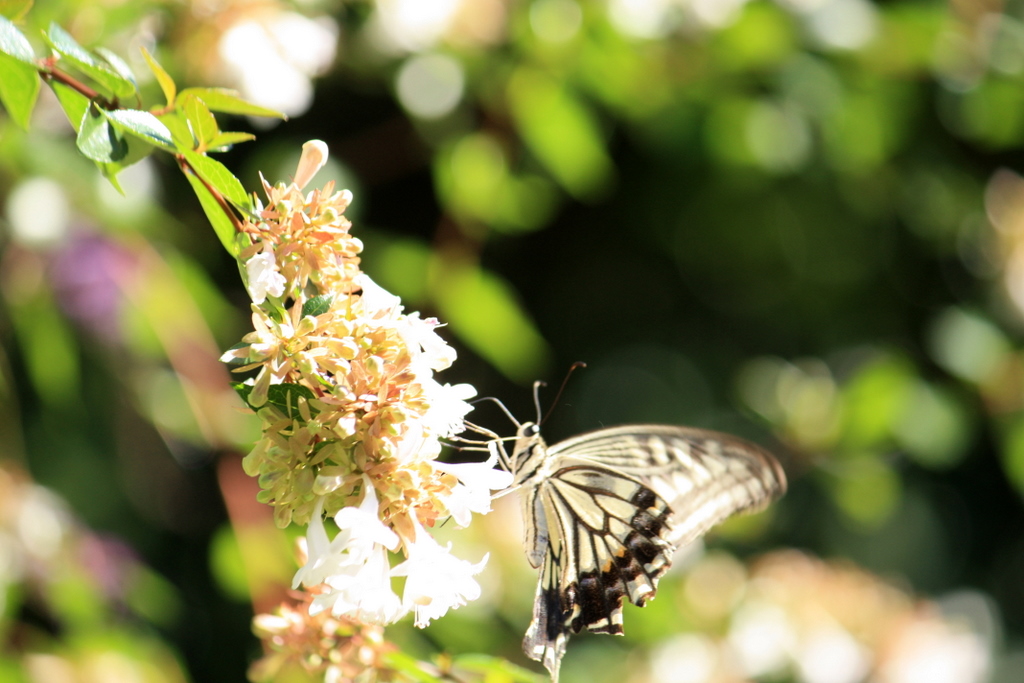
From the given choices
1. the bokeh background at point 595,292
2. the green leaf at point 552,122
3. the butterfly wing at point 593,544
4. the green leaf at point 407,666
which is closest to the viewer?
the green leaf at point 407,666

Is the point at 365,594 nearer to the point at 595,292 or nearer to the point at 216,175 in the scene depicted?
the point at 216,175

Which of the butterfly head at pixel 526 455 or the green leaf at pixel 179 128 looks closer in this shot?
the green leaf at pixel 179 128

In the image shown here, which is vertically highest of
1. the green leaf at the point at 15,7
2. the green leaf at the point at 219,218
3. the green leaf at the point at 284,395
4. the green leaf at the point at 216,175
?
the green leaf at the point at 15,7

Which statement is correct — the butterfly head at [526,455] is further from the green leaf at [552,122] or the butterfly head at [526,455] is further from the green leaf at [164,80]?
the green leaf at [552,122]

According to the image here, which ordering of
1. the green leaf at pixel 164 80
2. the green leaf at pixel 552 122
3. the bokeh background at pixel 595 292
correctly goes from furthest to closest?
the green leaf at pixel 552 122 < the bokeh background at pixel 595 292 < the green leaf at pixel 164 80

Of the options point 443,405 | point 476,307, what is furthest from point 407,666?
point 476,307

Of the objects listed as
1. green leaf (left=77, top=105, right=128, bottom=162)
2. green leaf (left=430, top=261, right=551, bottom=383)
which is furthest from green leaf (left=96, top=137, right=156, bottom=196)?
green leaf (left=430, top=261, right=551, bottom=383)

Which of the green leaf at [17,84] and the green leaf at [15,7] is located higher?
the green leaf at [15,7]

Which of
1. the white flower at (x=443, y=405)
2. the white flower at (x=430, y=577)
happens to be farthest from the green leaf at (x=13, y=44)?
the white flower at (x=430, y=577)
